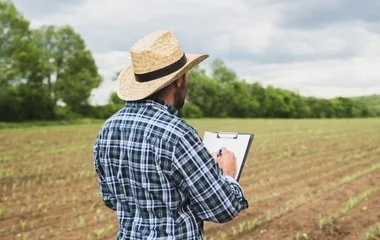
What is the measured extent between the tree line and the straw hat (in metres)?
27.6

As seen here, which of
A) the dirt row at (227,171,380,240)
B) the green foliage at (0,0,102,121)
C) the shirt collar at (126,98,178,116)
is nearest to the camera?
the shirt collar at (126,98,178,116)

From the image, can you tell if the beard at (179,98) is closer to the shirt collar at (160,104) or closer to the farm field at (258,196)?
the shirt collar at (160,104)

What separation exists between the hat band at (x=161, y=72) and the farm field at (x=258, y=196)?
12.0 feet

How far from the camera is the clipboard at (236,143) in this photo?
7.32 feet

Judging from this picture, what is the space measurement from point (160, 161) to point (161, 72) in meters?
0.30

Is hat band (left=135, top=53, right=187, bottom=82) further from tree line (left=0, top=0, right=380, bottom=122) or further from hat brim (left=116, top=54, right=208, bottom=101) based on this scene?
tree line (left=0, top=0, right=380, bottom=122)

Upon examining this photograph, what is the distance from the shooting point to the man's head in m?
2.01

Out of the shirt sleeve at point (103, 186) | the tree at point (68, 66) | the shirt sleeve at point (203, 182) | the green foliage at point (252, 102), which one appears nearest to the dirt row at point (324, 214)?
the shirt sleeve at point (103, 186)

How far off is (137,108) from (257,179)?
750 centimetres

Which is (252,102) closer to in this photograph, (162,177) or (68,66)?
(68,66)

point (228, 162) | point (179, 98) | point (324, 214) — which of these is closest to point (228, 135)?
point (228, 162)

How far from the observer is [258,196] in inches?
304

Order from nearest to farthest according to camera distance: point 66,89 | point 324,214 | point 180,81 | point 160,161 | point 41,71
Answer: point 160,161 → point 180,81 → point 324,214 → point 41,71 → point 66,89

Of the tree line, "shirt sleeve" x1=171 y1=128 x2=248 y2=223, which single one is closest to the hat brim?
"shirt sleeve" x1=171 y1=128 x2=248 y2=223
